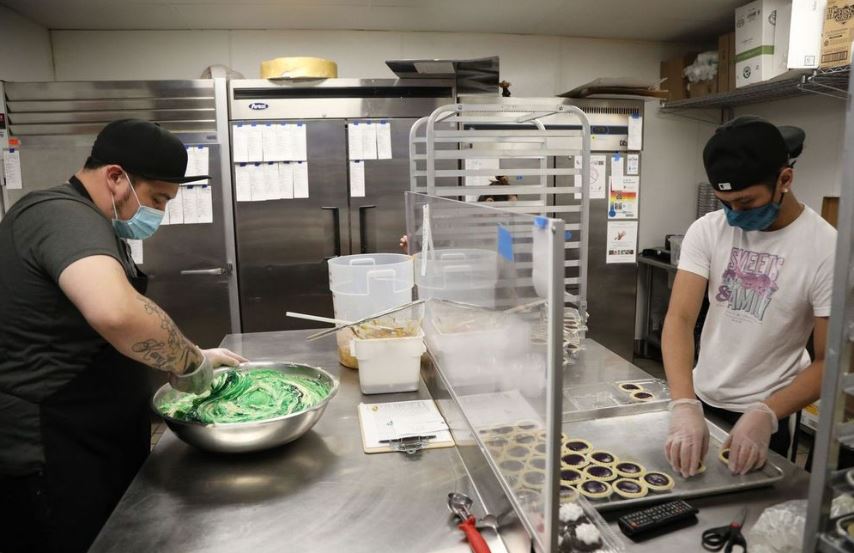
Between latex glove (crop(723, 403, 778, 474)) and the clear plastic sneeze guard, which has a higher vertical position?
the clear plastic sneeze guard

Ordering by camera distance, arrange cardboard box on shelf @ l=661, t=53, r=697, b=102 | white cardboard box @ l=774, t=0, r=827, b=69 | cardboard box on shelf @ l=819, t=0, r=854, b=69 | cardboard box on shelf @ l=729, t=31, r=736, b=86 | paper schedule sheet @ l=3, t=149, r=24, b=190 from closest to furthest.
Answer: cardboard box on shelf @ l=819, t=0, r=854, b=69, white cardboard box @ l=774, t=0, r=827, b=69, paper schedule sheet @ l=3, t=149, r=24, b=190, cardboard box on shelf @ l=729, t=31, r=736, b=86, cardboard box on shelf @ l=661, t=53, r=697, b=102

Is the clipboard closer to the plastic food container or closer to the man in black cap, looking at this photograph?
the plastic food container

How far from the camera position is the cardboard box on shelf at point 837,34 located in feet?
8.86

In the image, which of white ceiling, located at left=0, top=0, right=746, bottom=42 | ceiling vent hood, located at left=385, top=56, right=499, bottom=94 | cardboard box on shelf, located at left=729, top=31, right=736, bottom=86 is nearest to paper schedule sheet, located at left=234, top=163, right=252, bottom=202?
white ceiling, located at left=0, top=0, right=746, bottom=42

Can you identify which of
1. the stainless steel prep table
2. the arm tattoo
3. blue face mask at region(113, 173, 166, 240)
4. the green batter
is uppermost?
blue face mask at region(113, 173, 166, 240)

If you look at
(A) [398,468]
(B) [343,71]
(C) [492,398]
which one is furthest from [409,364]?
(B) [343,71]

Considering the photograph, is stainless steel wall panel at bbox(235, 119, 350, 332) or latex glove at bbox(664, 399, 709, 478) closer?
latex glove at bbox(664, 399, 709, 478)

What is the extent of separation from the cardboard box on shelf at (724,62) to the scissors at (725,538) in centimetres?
363

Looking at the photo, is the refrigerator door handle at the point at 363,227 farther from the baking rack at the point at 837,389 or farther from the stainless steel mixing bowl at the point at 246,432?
the baking rack at the point at 837,389

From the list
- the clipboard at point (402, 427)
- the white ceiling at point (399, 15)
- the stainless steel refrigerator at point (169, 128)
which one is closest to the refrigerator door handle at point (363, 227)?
the stainless steel refrigerator at point (169, 128)

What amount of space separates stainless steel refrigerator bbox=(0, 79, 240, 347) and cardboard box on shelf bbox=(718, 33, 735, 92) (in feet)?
10.7

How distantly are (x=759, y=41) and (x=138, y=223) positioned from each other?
11.4ft

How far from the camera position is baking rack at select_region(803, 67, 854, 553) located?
64cm

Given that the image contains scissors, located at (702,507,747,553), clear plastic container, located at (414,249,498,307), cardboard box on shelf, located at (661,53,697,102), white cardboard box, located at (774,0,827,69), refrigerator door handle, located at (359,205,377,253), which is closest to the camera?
scissors, located at (702,507,747,553)
